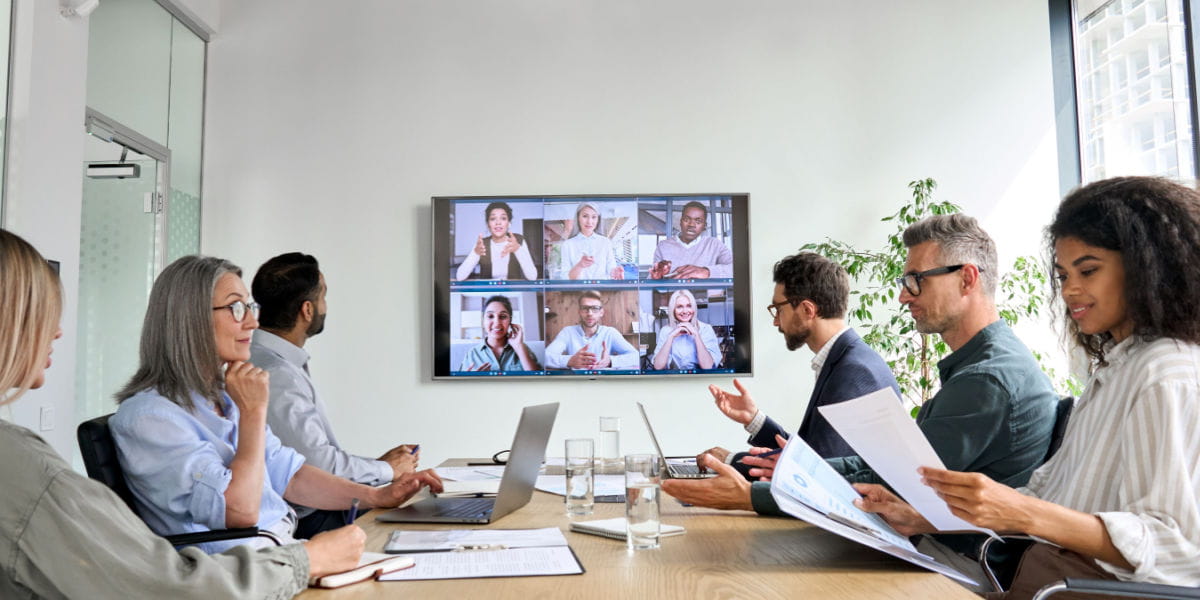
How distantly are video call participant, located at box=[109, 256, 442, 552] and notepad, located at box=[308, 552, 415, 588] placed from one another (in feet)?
1.40

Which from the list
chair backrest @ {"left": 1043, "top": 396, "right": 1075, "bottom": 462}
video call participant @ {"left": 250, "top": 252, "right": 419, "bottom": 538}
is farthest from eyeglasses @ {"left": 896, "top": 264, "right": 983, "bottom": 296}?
video call participant @ {"left": 250, "top": 252, "right": 419, "bottom": 538}

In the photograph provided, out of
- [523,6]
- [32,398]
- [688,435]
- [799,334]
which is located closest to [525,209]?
[523,6]

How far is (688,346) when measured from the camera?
179 inches

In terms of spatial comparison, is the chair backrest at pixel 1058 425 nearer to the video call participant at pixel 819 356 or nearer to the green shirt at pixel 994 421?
the green shirt at pixel 994 421

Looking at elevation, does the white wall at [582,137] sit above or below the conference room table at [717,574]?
above

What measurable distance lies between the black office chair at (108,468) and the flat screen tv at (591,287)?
9.36 feet

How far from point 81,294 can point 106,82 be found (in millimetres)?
950

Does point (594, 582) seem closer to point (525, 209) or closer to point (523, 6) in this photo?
point (525, 209)

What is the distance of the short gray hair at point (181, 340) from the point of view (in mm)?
1815

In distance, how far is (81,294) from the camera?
12.3ft

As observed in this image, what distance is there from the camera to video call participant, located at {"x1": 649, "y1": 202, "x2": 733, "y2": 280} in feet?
15.0

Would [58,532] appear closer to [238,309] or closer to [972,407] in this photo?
[238,309]

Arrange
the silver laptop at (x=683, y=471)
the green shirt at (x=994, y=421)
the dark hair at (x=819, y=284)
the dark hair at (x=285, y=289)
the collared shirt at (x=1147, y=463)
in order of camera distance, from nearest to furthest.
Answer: the collared shirt at (x=1147, y=463), the green shirt at (x=994, y=421), the silver laptop at (x=683, y=471), the dark hair at (x=285, y=289), the dark hair at (x=819, y=284)

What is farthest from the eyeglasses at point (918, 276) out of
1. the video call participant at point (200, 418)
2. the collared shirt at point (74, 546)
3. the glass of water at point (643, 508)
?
the collared shirt at point (74, 546)
